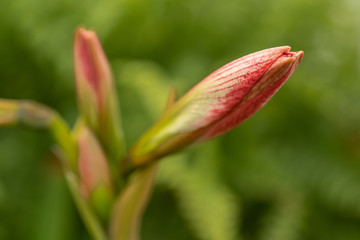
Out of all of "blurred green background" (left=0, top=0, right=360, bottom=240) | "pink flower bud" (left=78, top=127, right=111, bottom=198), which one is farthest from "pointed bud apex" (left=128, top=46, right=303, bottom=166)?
"blurred green background" (left=0, top=0, right=360, bottom=240)

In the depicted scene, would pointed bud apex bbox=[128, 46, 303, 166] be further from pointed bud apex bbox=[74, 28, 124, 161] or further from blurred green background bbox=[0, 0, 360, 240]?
blurred green background bbox=[0, 0, 360, 240]

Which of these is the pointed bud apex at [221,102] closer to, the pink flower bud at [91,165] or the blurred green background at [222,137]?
the pink flower bud at [91,165]

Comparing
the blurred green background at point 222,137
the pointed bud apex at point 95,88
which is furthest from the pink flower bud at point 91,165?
the blurred green background at point 222,137

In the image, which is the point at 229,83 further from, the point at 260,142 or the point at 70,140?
the point at 260,142

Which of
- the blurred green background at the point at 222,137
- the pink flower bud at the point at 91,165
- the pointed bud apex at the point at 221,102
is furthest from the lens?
the blurred green background at the point at 222,137

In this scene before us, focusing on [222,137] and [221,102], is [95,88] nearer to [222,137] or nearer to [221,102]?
[221,102]
